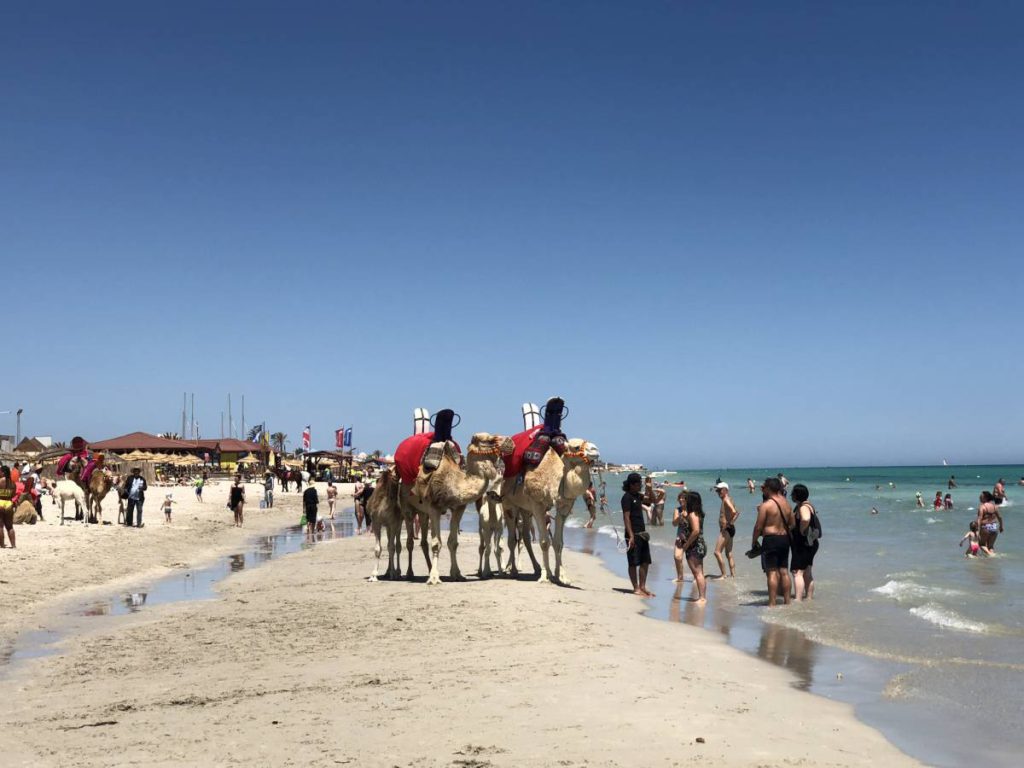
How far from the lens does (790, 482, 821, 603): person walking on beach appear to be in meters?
12.6

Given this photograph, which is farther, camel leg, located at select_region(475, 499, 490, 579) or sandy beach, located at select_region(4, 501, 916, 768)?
camel leg, located at select_region(475, 499, 490, 579)

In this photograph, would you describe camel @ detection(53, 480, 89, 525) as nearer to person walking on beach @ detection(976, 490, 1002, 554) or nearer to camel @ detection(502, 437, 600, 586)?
camel @ detection(502, 437, 600, 586)

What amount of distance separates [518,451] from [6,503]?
11719mm

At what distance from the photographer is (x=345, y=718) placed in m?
6.25

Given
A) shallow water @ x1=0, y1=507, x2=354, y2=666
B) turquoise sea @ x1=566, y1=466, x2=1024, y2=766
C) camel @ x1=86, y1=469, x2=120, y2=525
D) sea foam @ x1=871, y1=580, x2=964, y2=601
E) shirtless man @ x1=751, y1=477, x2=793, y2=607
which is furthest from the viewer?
camel @ x1=86, y1=469, x2=120, y2=525

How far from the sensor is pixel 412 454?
13.5 metres

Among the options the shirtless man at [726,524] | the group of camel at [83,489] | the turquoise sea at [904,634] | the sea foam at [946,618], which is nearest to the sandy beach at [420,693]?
the turquoise sea at [904,634]

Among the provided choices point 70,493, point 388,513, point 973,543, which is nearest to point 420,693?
point 388,513

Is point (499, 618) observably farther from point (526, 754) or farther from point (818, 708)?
point (526, 754)

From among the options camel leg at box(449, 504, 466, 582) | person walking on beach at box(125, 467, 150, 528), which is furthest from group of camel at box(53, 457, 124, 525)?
camel leg at box(449, 504, 466, 582)

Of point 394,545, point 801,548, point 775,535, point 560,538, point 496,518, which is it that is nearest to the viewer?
point 775,535

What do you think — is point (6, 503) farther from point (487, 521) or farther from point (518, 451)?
point (518, 451)

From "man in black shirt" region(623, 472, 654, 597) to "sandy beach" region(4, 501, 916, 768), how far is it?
1.38 metres

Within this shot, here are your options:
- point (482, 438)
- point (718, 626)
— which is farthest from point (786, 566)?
point (482, 438)
